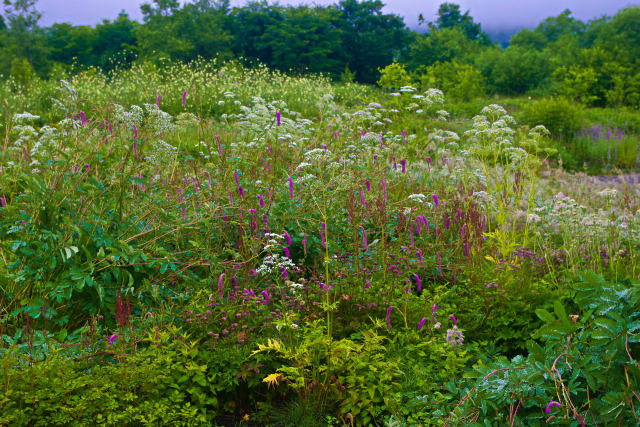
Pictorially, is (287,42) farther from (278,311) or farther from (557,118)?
(278,311)

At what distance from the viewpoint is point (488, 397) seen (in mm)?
1949

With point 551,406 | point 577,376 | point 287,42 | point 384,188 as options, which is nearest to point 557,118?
point 384,188

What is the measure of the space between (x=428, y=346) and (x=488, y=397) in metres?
0.89

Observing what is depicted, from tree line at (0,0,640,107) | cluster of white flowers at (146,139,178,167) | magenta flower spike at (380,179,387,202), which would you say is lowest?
magenta flower spike at (380,179,387,202)

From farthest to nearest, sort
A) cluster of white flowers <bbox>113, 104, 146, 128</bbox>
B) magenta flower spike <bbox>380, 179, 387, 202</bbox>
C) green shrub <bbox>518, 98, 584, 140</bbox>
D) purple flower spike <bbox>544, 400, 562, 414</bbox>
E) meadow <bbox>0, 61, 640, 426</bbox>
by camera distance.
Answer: green shrub <bbox>518, 98, 584, 140</bbox>
magenta flower spike <bbox>380, 179, 387, 202</bbox>
cluster of white flowers <bbox>113, 104, 146, 128</bbox>
meadow <bbox>0, 61, 640, 426</bbox>
purple flower spike <bbox>544, 400, 562, 414</bbox>

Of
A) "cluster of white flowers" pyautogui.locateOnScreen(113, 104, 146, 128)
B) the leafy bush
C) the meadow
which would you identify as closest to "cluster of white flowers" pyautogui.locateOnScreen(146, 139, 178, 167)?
the meadow

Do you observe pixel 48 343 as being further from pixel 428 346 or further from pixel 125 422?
pixel 428 346

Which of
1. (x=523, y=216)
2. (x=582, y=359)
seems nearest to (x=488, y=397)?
(x=582, y=359)

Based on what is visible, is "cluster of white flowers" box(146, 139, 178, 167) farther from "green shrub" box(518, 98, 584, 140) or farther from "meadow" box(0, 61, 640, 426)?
"green shrub" box(518, 98, 584, 140)

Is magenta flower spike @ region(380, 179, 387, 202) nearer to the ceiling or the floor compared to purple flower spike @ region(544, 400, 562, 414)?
nearer to the ceiling

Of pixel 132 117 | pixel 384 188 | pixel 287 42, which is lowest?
pixel 384 188

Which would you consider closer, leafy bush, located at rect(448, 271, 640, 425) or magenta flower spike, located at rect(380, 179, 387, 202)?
leafy bush, located at rect(448, 271, 640, 425)

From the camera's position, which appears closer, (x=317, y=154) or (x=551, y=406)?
(x=551, y=406)

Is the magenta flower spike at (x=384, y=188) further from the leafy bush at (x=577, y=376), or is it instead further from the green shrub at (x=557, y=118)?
the green shrub at (x=557, y=118)
